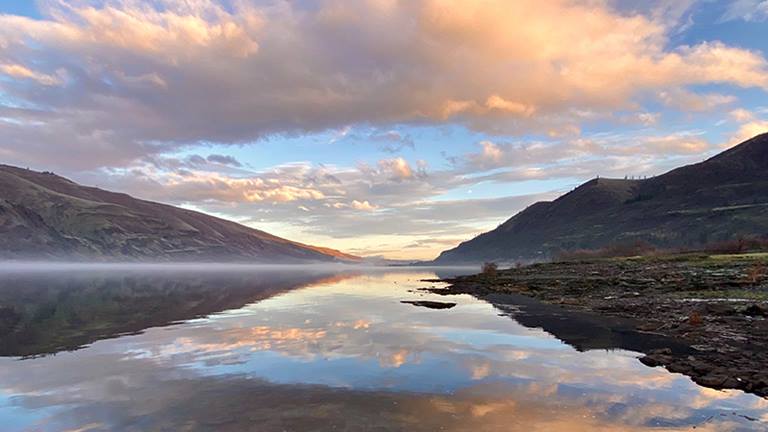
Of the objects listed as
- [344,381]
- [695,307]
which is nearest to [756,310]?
[695,307]

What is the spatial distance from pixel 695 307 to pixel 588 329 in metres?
11.6

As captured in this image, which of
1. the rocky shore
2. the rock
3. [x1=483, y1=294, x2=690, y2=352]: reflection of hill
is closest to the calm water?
[x1=483, y1=294, x2=690, y2=352]: reflection of hill

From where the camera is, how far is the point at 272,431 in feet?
37.0

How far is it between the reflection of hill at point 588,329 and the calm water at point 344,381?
22cm

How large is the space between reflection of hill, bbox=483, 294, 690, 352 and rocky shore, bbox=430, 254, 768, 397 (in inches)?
32.5

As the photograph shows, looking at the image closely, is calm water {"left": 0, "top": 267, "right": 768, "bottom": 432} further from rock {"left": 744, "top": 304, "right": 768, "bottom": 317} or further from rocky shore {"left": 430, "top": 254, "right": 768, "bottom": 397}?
rock {"left": 744, "top": 304, "right": 768, "bottom": 317}

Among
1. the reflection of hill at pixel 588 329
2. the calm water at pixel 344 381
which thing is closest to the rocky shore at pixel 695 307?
the reflection of hill at pixel 588 329

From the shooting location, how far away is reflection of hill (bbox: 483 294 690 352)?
22.5 meters

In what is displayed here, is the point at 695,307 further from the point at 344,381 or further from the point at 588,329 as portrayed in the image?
the point at 344,381

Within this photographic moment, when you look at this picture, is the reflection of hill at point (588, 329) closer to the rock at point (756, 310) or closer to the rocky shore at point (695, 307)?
the rocky shore at point (695, 307)

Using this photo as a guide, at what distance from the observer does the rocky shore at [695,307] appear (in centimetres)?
1753

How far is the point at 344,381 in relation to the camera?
16047mm

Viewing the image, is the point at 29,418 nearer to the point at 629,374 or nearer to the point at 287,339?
the point at 287,339

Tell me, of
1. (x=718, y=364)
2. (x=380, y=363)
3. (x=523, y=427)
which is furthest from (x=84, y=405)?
(x=718, y=364)
